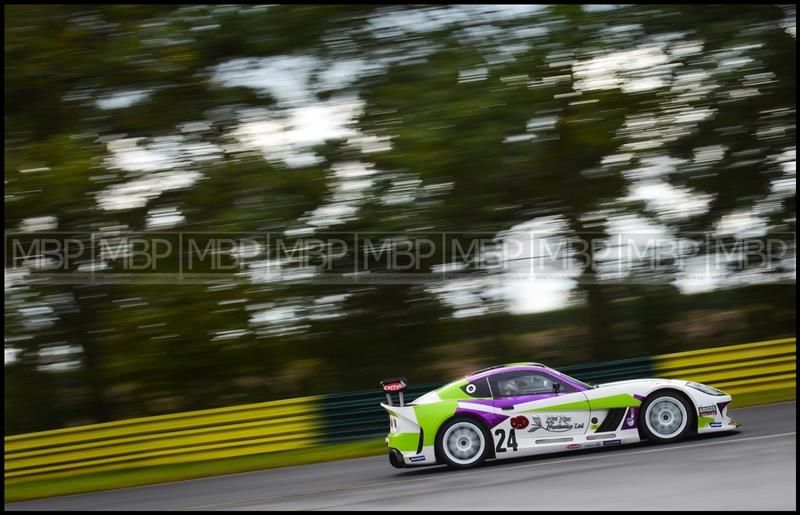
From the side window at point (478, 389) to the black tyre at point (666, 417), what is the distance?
1813mm

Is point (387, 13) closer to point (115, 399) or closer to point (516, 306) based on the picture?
point (516, 306)

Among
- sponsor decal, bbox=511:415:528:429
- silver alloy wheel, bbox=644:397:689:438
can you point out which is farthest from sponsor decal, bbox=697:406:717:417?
sponsor decal, bbox=511:415:528:429

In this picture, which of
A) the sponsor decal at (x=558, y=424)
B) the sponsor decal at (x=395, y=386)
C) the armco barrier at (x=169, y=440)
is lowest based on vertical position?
the armco barrier at (x=169, y=440)

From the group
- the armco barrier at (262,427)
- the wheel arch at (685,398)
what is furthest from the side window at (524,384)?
the armco barrier at (262,427)

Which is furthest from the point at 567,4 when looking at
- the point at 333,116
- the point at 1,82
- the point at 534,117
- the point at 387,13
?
the point at 1,82

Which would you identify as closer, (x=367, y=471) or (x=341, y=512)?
(x=341, y=512)

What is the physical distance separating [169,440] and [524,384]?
21.8 feet

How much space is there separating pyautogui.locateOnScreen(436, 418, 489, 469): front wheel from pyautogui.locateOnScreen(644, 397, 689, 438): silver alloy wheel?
76.8 inches

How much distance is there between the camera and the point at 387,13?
17234 mm

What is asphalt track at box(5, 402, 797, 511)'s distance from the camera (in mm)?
7117

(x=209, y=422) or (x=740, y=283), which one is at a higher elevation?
(x=740, y=283)

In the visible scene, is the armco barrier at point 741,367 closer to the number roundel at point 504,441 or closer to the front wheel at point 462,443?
the number roundel at point 504,441

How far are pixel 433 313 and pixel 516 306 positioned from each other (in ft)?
5.63

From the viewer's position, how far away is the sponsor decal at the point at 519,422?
992cm
